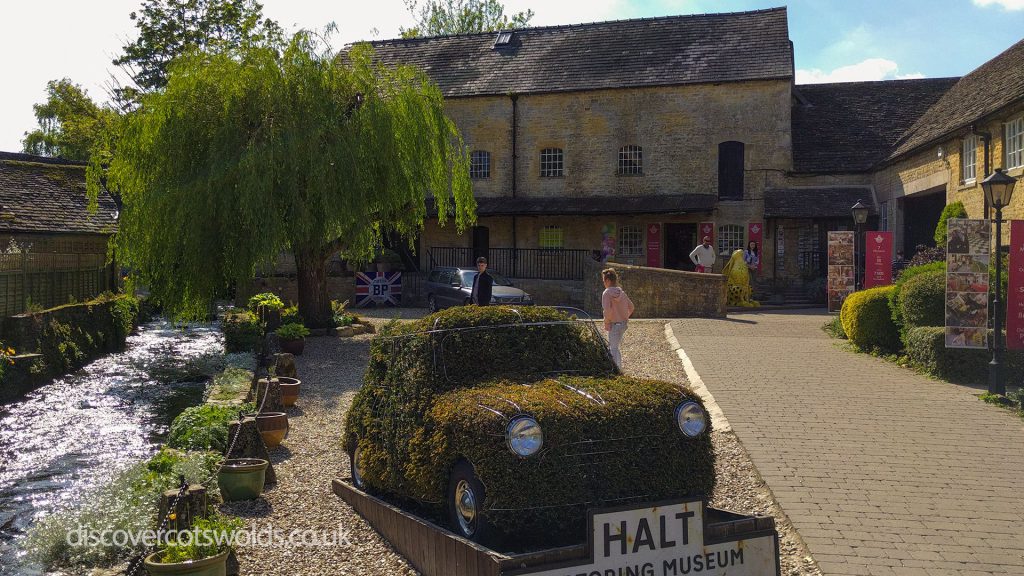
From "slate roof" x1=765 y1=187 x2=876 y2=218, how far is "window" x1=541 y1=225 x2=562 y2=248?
793 centimetres

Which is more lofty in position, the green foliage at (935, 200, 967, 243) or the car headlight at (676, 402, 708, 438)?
the green foliage at (935, 200, 967, 243)

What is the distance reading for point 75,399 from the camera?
13117 mm

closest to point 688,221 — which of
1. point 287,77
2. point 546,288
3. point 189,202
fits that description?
point 546,288

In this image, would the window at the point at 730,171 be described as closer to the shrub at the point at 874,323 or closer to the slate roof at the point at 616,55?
the slate roof at the point at 616,55

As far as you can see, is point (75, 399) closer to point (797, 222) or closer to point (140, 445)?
point (140, 445)

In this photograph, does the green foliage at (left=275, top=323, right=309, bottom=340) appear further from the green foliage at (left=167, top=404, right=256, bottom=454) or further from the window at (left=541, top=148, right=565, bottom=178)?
the window at (left=541, top=148, right=565, bottom=178)

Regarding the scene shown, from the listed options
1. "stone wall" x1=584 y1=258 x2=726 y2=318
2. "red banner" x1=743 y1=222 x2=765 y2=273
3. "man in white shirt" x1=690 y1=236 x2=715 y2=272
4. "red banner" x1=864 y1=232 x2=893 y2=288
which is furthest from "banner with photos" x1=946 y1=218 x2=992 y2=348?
"red banner" x1=743 y1=222 x2=765 y2=273

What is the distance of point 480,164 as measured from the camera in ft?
109

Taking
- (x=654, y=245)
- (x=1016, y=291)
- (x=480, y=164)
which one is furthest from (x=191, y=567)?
(x=480, y=164)

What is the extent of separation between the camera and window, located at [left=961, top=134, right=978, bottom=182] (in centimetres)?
1997

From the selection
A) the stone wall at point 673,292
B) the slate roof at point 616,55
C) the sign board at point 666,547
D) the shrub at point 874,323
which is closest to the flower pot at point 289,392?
the sign board at point 666,547

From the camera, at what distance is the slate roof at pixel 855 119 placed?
28.8 m

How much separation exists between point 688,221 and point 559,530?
1055 inches

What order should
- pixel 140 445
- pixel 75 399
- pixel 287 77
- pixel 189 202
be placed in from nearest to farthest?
pixel 140 445
pixel 75 399
pixel 189 202
pixel 287 77
